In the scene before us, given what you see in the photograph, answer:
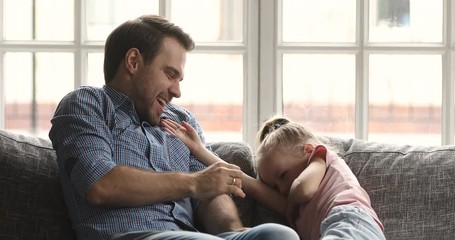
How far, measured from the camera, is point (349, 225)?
2645 mm

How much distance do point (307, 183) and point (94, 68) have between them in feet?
4.30

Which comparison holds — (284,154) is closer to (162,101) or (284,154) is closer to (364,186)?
(364,186)

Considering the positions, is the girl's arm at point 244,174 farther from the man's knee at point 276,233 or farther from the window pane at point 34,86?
Result: the window pane at point 34,86

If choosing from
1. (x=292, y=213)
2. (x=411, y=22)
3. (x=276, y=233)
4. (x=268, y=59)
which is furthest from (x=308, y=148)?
(x=411, y=22)

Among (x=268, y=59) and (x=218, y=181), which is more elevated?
(x=268, y=59)

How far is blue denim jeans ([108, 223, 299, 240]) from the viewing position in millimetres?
2457

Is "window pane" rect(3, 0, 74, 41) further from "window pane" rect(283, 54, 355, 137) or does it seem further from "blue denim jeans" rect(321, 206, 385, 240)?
"blue denim jeans" rect(321, 206, 385, 240)

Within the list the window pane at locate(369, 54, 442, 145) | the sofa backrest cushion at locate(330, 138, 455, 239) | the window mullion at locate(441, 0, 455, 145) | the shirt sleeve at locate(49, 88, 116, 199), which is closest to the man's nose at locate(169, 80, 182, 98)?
the shirt sleeve at locate(49, 88, 116, 199)

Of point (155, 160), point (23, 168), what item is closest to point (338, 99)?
point (155, 160)

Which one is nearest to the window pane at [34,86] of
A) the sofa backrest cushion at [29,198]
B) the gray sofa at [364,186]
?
the gray sofa at [364,186]

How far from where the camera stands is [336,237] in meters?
2.58

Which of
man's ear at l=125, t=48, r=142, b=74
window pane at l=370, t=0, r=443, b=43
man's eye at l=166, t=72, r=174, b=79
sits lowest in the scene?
man's eye at l=166, t=72, r=174, b=79

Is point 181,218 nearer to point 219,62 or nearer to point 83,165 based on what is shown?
point 83,165

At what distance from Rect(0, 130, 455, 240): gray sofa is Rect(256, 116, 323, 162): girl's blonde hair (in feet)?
0.50
